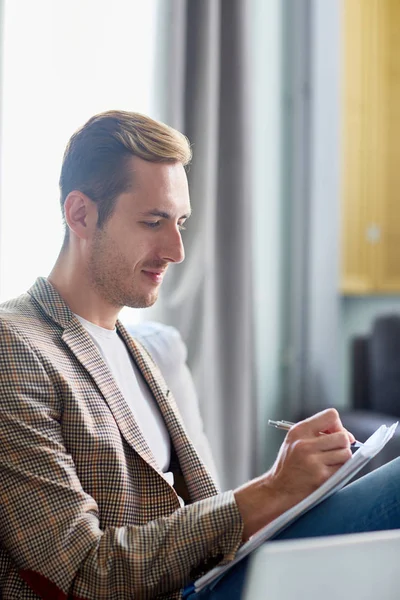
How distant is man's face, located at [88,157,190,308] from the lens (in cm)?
119

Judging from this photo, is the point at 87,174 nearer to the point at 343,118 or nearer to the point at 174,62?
the point at 174,62

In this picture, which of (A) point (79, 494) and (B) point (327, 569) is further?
(A) point (79, 494)

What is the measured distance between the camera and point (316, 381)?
2.71 meters

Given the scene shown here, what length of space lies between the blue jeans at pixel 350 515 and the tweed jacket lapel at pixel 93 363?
19 centimetres

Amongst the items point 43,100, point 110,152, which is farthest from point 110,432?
point 43,100

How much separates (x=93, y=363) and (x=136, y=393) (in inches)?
7.0

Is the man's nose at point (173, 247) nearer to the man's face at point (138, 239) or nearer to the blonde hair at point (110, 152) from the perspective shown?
the man's face at point (138, 239)

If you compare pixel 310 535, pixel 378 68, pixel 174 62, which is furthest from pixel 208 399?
pixel 378 68

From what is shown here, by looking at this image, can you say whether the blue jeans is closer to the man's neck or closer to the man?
the man

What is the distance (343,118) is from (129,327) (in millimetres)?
1475

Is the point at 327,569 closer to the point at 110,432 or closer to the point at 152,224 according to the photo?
the point at 110,432

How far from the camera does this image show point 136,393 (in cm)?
125

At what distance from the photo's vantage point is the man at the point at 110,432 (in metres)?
0.91

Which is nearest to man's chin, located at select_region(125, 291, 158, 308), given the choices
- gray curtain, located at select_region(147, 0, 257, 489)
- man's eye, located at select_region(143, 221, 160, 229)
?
man's eye, located at select_region(143, 221, 160, 229)
